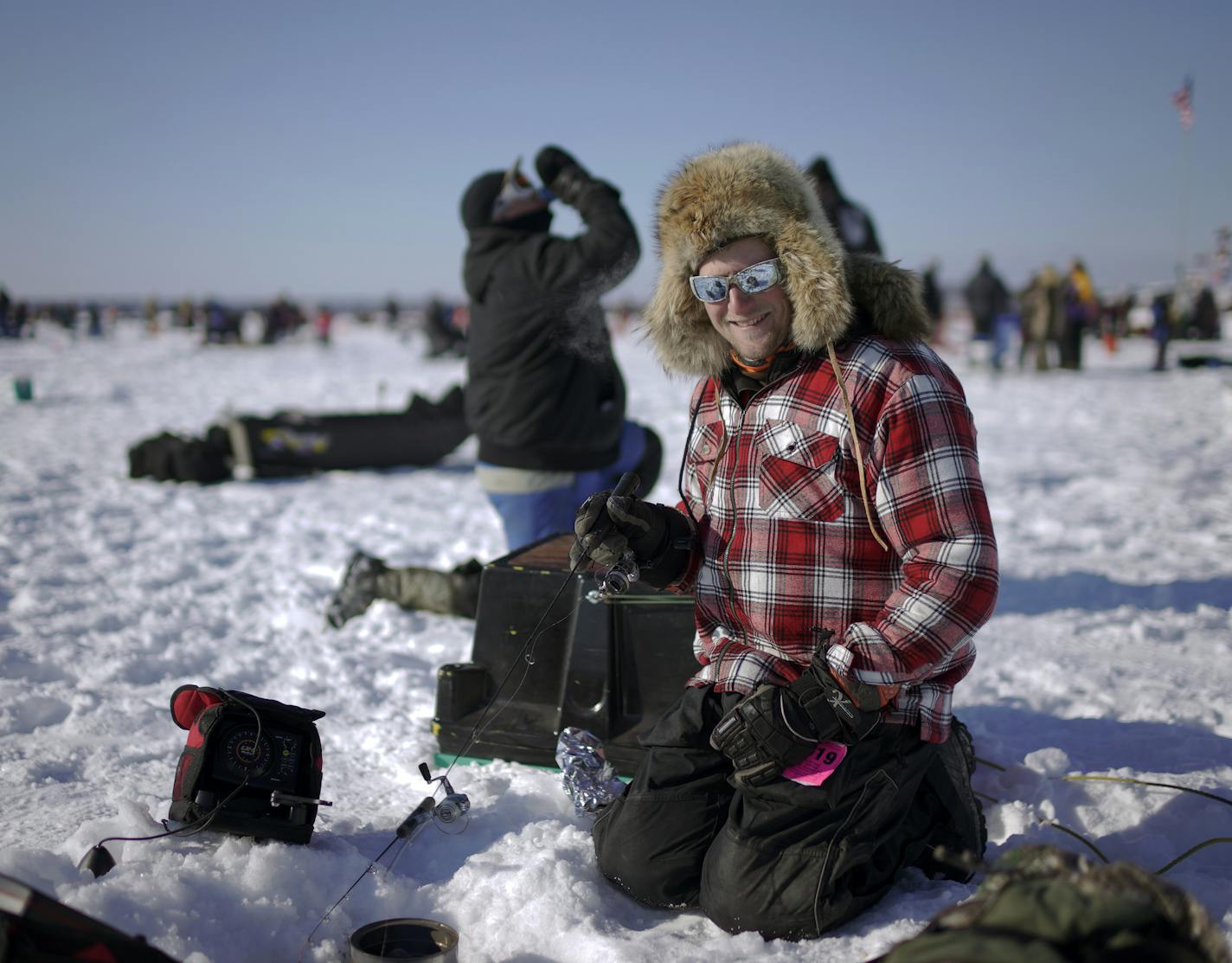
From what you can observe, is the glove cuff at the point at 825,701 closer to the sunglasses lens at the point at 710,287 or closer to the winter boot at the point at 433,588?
the sunglasses lens at the point at 710,287

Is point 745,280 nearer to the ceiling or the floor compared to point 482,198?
nearer to the floor

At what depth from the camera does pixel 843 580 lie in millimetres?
2287

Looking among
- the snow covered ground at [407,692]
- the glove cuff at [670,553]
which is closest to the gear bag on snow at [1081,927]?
the snow covered ground at [407,692]

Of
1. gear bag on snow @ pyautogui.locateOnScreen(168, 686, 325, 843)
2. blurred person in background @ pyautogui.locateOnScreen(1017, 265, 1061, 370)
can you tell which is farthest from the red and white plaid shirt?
blurred person in background @ pyautogui.locateOnScreen(1017, 265, 1061, 370)

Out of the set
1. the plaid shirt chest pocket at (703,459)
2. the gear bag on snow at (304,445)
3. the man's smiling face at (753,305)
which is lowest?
the gear bag on snow at (304,445)

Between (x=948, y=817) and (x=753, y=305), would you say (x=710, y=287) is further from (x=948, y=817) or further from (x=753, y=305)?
(x=948, y=817)

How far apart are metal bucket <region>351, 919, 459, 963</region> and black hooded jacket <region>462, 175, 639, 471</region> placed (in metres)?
2.43

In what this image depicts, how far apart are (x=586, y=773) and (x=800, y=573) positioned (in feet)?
2.88

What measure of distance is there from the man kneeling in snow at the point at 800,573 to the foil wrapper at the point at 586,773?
0.63 feet

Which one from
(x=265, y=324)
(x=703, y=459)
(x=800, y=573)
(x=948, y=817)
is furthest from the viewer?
(x=265, y=324)

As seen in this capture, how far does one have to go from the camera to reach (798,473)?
2.34 meters

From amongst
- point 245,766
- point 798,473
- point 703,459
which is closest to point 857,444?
point 798,473

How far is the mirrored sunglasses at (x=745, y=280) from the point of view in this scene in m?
2.37

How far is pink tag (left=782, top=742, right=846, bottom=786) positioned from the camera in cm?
220
